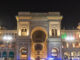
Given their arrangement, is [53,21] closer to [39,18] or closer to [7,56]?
[39,18]

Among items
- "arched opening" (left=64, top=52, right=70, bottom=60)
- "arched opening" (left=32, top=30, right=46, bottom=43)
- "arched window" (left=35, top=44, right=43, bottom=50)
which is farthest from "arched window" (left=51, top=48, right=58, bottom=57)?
"arched opening" (left=64, top=52, right=70, bottom=60)

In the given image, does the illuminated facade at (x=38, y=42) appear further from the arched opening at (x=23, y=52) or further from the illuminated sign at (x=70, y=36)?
the illuminated sign at (x=70, y=36)

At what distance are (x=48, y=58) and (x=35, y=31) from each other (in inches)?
585

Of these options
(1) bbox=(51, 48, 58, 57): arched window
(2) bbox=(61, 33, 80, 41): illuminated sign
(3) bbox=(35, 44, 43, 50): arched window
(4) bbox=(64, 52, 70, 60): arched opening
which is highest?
(2) bbox=(61, 33, 80, 41): illuminated sign

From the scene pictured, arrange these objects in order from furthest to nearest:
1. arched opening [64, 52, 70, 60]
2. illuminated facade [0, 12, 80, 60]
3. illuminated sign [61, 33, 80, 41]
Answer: illuminated sign [61, 33, 80, 41] < arched opening [64, 52, 70, 60] < illuminated facade [0, 12, 80, 60]

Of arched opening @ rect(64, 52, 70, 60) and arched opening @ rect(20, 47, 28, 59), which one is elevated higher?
arched opening @ rect(20, 47, 28, 59)

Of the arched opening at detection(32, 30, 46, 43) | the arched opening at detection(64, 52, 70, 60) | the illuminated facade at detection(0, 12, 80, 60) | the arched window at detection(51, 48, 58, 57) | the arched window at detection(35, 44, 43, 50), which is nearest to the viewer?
the illuminated facade at detection(0, 12, 80, 60)

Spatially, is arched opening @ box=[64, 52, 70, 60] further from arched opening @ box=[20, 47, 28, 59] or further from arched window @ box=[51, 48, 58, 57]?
arched opening @ box=[20, 47, 28, 59]

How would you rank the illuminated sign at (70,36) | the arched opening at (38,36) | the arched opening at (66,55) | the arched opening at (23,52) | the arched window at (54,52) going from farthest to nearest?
the illuminated sign at (70,36) < the arched opening at (66,55) < the arched opening at (38,36) < the arched opening at (23,52) < the arched window at (54,52)

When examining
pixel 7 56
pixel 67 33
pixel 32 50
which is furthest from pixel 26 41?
pixel 67 33

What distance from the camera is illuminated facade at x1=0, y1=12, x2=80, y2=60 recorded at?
90562 millimetres

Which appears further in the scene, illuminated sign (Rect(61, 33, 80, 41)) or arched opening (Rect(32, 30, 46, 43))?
illuminated sign (Rect(61, 33, 80, 41))

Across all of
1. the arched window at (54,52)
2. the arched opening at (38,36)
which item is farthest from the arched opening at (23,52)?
the arched window at (54,52)

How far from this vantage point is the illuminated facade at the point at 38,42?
297 feet
